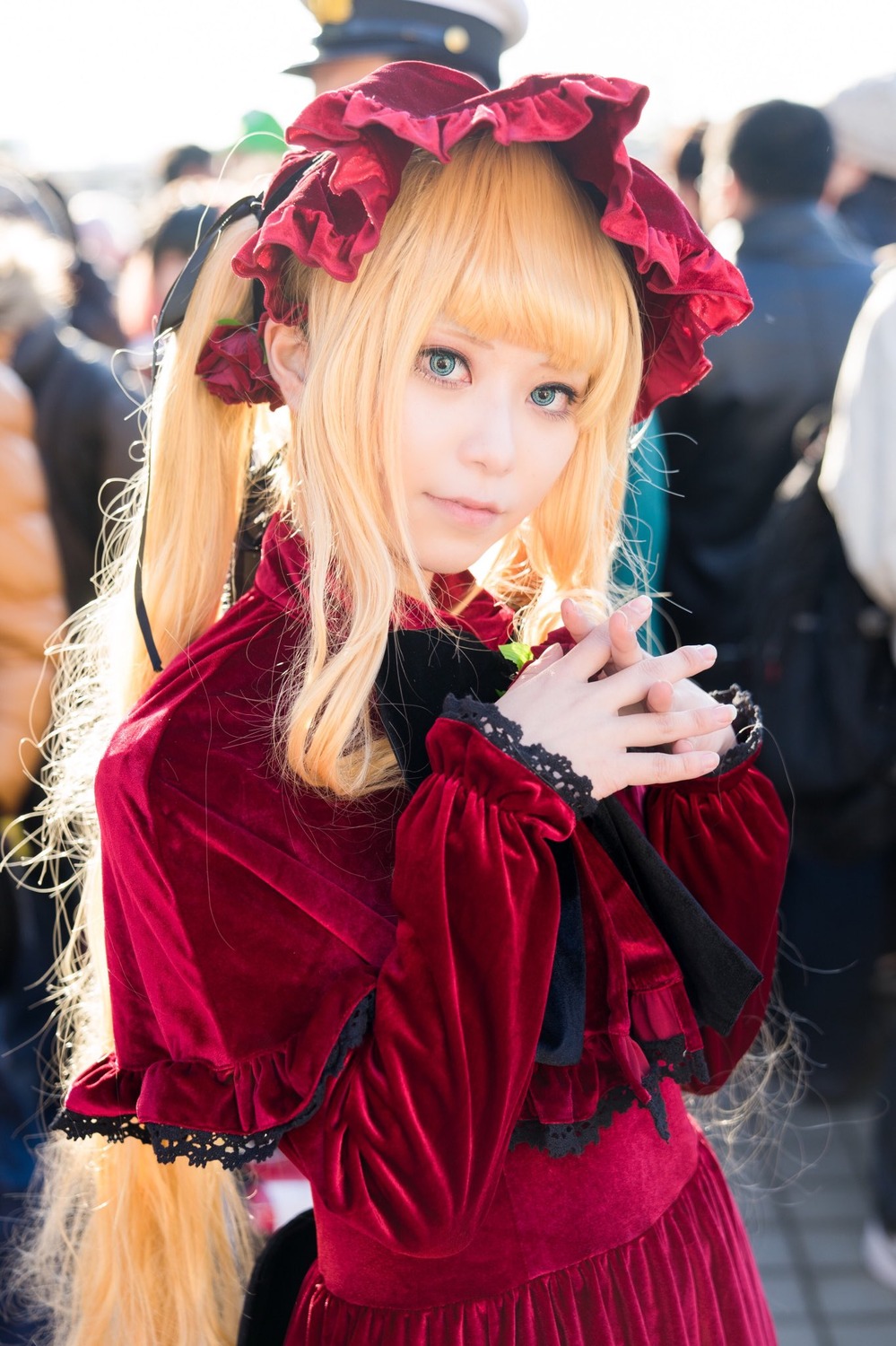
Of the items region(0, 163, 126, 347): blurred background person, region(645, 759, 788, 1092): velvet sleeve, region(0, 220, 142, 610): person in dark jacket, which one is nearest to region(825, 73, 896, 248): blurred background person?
region(0, 220, 142, 610): person in dark jacket

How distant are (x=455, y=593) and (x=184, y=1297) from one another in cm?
84

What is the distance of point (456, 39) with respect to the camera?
2.33 m

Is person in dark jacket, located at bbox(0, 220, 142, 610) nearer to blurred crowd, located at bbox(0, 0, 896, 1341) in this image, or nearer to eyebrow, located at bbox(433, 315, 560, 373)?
blurred crowd, located at bbox(0, 0, 896, 1341)

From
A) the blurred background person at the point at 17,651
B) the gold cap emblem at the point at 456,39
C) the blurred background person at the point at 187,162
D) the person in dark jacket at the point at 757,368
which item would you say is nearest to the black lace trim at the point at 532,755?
the blurred background person at the point at 17,651

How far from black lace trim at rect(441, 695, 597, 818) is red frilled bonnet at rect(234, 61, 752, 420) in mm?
402

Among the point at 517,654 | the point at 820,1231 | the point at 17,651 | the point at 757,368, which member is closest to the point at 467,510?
the point at 517,654

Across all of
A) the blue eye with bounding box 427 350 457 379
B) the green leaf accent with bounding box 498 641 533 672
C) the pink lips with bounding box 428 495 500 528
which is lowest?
the green leaf accent with bounding box 498 641 533 672

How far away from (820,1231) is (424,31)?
268 centimetres

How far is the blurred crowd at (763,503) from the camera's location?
2426 millimetres

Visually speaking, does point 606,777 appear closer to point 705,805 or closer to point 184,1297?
point 705,805

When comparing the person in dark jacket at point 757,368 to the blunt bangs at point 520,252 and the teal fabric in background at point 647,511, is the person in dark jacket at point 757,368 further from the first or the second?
the blunt bangs at point 520,252

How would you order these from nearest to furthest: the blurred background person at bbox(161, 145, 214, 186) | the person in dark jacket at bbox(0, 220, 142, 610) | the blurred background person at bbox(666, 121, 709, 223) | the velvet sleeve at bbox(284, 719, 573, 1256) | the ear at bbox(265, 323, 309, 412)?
the velvet sleeve at bbox(284, 719, 573, 1256), the ear at bbox(265, 323, 309, 412), the person in dark jacket at bbox(0, 220, 142, 610), the blurred background person at bbox(666, 121, 709, 223), the blurred background person at bbox(161, 145, 214, 186)

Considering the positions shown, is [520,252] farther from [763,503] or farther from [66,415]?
[763,503]

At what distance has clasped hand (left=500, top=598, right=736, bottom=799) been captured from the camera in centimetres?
111
